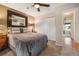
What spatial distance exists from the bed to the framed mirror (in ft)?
0.73

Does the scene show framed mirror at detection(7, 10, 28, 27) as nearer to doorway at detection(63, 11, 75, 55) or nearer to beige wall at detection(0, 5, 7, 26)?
beige wall at detection(0, 5, 7, 26)

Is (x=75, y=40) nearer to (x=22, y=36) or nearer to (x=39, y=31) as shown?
→ (x=39, y=31)

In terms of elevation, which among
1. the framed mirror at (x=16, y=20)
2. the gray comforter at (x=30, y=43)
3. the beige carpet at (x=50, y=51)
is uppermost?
the framed mirror at (x=16, y=20)

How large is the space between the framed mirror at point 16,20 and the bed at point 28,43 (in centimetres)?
22

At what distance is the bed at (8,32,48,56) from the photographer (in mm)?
1652

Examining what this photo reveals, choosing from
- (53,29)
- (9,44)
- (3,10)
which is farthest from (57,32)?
(3,10)

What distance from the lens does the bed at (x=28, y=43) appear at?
1652 millimetres

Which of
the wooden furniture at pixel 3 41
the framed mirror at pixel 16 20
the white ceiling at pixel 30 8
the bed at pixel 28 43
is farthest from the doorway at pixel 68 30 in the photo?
the wooden furniture at pixel 3 41

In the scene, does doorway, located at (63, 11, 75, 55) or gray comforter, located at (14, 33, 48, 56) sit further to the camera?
doorway, located at (63, 11, 75, 55)

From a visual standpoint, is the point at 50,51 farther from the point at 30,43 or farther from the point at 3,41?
the point at 3,41

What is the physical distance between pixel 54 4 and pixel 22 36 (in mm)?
905

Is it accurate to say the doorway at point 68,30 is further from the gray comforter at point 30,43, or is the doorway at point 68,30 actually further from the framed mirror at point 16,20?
the framed mirror at point 16,20

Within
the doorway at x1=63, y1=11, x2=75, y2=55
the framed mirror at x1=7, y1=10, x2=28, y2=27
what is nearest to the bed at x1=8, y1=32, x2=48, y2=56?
the framed mirror at x1=7, y1=10, x2=28, y2=27

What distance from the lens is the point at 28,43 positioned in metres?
1.66
